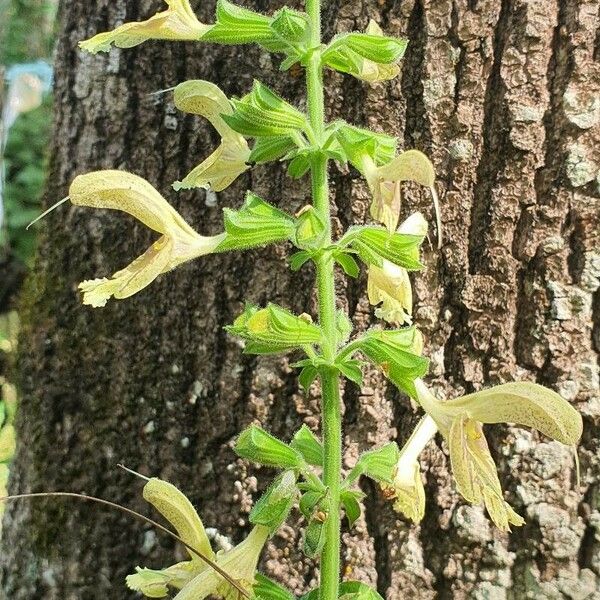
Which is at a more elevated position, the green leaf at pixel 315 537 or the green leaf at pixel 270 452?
the green leaf at pixel 270 452

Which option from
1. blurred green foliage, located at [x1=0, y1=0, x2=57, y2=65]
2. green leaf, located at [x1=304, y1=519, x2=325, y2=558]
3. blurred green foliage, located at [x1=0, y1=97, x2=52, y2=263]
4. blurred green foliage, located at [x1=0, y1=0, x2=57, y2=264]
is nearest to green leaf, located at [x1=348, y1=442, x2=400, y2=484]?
green leaf, located at [x1=304, y1=519, x2=325, y2=558]

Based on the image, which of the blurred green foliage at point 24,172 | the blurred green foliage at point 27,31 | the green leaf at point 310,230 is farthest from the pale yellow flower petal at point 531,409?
the blurred green foliage at point 27,31

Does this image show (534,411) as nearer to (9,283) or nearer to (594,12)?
(594,12)

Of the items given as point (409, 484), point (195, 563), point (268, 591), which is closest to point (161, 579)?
point (195, 563)

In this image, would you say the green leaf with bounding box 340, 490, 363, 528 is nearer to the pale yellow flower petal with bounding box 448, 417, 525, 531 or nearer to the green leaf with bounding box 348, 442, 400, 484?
the green leaf with bounding box 348, 442, 400, 484

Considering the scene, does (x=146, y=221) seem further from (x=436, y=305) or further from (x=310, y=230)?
(x=436, y=305)

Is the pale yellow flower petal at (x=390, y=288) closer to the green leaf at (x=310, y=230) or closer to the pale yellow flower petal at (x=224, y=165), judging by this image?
the green leaf at (x=310, y=230)

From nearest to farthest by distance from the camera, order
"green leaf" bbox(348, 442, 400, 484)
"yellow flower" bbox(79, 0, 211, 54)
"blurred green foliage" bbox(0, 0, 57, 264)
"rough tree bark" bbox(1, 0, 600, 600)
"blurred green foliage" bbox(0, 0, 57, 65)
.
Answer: "green leaf" bbox(348, 442, 400, 484)
"yellow flower" bbox(79, 0, 211, 54)
"rough tree bark" bbox(1, 0, 600, 600)
"blurred green foliage" bbox(0, 0, 57, 264)
"blurred green foliage" bbox(0, 0, 57, 65)
